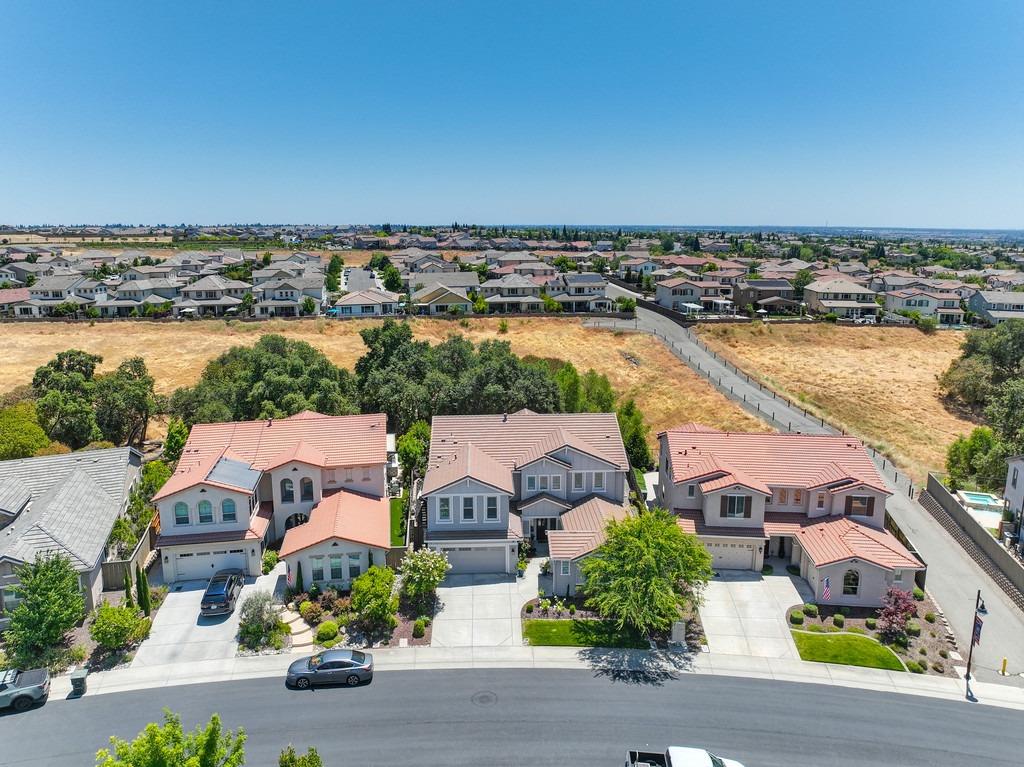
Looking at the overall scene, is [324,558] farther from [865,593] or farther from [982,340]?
[982,340]

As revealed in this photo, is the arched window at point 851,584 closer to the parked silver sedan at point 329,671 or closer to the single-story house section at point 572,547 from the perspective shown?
the single-story house section at point 572,547

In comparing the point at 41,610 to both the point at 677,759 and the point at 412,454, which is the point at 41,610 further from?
the point at 677,759

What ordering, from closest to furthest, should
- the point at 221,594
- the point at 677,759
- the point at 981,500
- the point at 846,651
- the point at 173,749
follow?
the point at 173,749 → the point at 677,759 → the point at 846,651 → the point at 221,594 → the point at 981,500

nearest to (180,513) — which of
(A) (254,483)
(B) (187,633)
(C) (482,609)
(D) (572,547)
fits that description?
(A) (254,483)

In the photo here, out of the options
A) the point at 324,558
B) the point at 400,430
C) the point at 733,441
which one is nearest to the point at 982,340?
the point at 733,441

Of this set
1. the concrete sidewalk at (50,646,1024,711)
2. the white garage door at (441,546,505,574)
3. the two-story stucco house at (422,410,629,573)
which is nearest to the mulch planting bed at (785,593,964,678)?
the concrete sidewalk at (50,646,1024,711)

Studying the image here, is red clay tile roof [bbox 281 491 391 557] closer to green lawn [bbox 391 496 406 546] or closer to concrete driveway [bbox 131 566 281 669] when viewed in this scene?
green lawn [bbox 391 496 406 546]
